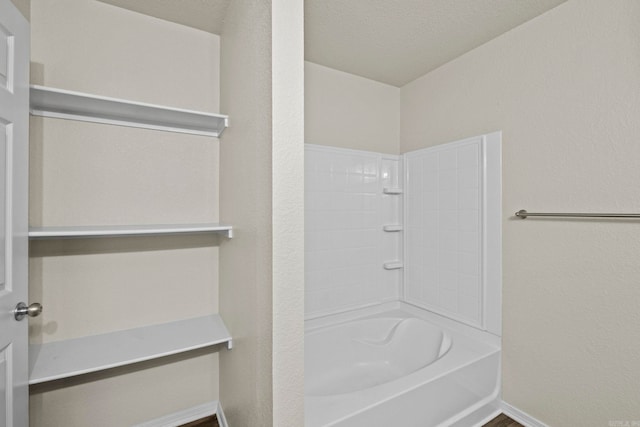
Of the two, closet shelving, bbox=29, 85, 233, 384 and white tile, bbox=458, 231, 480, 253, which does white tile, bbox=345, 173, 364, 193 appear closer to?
white tile, bbox=458, 231, 480, 253

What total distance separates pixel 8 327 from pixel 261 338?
2.86ft

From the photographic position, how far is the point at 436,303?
2.28 m

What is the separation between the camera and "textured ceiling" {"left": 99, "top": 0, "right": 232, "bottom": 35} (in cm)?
160

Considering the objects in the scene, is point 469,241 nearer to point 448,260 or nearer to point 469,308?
point 448,260

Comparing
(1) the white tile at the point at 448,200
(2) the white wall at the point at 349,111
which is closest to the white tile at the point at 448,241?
(1) the white tile at the point at 448,200

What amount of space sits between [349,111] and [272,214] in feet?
5.50

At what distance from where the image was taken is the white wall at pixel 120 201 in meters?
1.51

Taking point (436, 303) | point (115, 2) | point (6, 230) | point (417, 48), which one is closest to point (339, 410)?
point (436, 303)

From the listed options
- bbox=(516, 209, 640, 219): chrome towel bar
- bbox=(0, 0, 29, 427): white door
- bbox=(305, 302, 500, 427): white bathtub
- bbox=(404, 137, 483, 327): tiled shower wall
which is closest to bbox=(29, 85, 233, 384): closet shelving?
bbox=(0, 0, 29, 427): white door

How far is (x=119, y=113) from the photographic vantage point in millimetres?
1568

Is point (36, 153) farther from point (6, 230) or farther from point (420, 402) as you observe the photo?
point (420, 402)

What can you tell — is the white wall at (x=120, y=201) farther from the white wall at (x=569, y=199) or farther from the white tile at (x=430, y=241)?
the white wall at (x=569, y=199)

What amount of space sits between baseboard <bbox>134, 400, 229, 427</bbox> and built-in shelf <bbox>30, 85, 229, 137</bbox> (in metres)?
1.68

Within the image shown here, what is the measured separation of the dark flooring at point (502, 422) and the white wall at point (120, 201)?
169 centimetres
